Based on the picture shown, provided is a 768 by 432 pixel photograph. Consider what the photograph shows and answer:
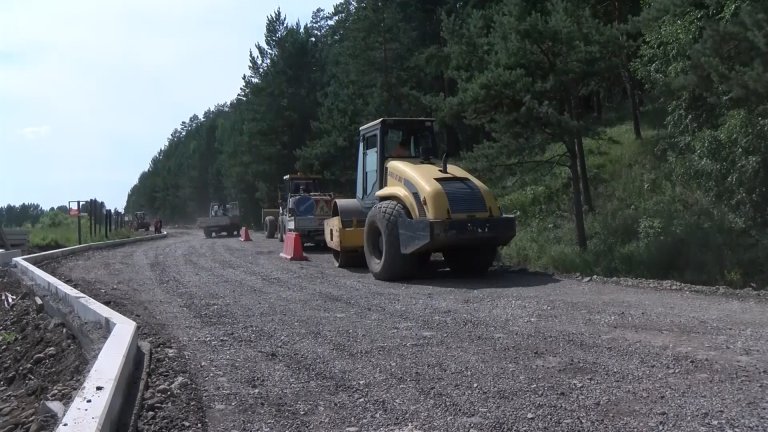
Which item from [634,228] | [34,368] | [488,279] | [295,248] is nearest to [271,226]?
[295,248]

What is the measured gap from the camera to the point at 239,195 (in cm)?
6762

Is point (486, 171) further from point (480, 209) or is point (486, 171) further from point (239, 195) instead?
point (239, 195)

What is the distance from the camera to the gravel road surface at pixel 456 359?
16.9ft

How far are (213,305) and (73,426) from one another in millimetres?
6207

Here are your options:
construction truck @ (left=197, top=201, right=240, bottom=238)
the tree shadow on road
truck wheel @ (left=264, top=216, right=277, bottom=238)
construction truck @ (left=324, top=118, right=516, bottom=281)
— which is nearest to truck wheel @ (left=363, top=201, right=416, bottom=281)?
construction truck @ (left=324, top=118, right=516, bottom=281)

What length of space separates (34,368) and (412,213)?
6797 mm

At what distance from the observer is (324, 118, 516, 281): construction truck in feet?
41.9

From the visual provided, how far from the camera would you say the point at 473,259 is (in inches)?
563

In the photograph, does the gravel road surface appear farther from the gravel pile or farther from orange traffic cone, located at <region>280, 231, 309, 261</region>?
orange traffic cone, located at <region>280, 231, 309, 261</region>

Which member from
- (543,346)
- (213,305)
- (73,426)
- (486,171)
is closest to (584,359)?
(543,346)

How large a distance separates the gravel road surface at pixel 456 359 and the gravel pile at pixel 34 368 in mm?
779

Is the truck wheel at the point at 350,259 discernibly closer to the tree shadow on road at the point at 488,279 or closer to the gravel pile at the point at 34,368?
the tree shadow on road at the point at 488,279

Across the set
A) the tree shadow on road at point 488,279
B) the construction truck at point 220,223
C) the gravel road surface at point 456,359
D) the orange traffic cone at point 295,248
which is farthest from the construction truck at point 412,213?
the construction truck at point 220,223

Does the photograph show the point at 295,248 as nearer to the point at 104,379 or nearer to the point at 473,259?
the point at 473,259
